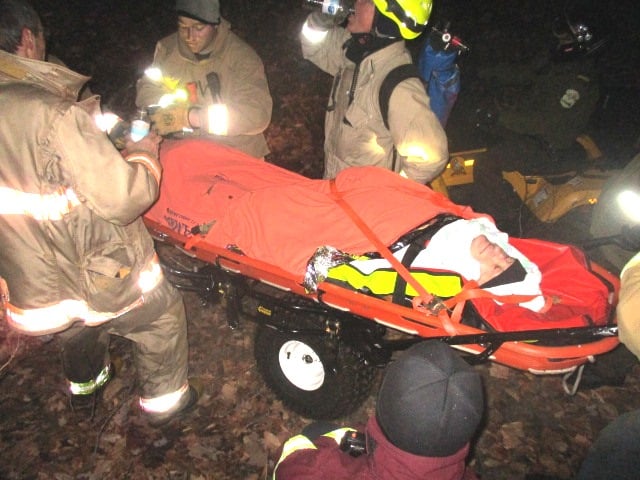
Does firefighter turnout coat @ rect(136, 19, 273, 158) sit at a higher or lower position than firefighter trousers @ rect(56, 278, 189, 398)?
higher

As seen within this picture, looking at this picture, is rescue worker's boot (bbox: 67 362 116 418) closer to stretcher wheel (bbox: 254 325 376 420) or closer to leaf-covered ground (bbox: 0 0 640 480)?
leaf-covered ground (bbox: 0 0 640 480)

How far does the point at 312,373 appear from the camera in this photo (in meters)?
3.53

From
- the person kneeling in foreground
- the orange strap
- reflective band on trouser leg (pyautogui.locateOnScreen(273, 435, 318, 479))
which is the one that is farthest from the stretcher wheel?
the person kneeling in foreground

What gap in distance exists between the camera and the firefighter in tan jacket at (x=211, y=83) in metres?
3.55

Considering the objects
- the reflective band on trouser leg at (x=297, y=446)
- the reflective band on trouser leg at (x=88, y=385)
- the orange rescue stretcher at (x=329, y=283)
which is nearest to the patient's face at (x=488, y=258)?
the orange rescue stretcher at (x=329, y=283)

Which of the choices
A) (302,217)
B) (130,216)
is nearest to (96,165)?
(130,216)

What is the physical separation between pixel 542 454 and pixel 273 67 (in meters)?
8.45

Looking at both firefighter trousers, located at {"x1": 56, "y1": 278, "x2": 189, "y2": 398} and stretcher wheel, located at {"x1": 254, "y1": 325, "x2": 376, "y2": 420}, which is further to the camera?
stretcher wheel, located at {"x1": 254, "y1": 325, "x2": 376, "y2": 420}

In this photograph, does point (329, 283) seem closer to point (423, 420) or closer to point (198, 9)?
point (423, 420)

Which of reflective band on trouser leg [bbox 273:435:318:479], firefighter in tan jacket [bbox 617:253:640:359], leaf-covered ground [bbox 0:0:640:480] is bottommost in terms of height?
leaf-covered ground [bbox 0:0:640:480]

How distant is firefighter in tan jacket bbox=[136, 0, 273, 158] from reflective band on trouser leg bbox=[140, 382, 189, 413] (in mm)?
2198

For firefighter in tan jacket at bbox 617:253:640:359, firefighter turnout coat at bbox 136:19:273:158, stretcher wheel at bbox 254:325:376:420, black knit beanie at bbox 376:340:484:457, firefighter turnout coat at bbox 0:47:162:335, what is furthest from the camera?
firefighter turnout coat at bbox 136:19:273:158

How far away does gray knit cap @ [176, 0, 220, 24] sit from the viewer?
10.8 ft

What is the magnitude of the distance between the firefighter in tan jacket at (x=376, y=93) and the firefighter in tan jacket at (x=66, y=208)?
1.68m
